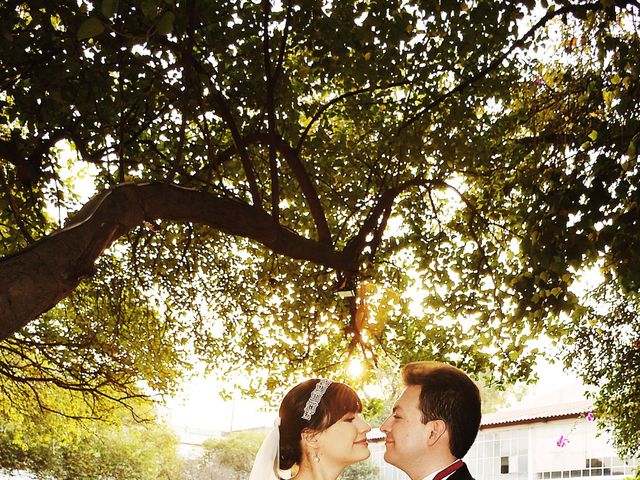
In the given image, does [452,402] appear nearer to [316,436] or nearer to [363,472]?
[316,436]

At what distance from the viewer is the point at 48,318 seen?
15672 millimetres

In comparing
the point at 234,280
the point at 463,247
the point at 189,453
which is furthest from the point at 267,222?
the point at 189,453

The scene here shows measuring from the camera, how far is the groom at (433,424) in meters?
4.03

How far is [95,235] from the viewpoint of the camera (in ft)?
16.5

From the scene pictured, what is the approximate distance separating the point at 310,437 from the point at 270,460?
376 millimetres

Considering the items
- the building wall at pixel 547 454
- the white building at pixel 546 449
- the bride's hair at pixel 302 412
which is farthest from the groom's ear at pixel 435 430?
the white building at pixel 546 449

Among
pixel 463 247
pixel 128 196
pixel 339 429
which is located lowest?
pixel 339 429

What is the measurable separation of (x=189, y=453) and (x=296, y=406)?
4058cm

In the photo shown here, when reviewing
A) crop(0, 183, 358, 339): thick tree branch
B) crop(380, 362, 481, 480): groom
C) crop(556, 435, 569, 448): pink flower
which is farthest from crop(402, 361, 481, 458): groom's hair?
crop(556, 435, 569, 448): pink flower

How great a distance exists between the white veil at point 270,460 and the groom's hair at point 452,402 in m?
1.52

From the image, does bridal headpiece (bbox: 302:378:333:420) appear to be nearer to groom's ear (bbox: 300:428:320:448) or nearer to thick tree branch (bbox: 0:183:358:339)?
groom's ear (bbox: 300:428:320:448)

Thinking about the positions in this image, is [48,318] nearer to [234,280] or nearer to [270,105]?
[234,280]

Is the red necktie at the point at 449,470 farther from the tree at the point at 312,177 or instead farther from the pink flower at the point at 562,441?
the pink flower at the point at 562,441

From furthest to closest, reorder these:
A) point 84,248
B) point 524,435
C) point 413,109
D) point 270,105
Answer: point 524,435
point 413,109
point 270,105
point 84,248
